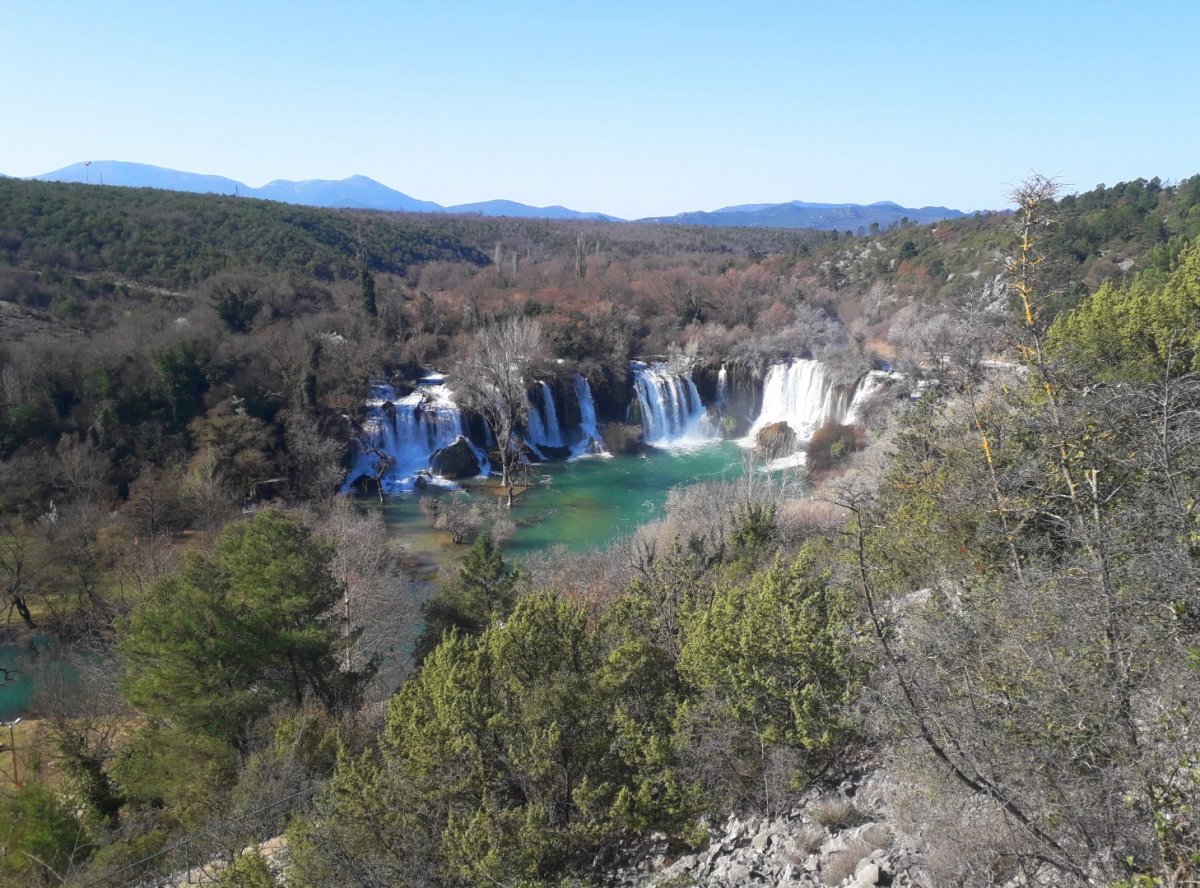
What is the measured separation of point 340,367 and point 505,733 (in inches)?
1133

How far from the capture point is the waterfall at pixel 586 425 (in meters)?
36.6

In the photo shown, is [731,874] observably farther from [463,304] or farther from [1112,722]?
[463,304]

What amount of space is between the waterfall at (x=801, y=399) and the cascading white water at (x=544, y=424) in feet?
33.8

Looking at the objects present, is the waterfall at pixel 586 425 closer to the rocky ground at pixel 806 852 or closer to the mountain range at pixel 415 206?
the rocky ground at pixel 806 852

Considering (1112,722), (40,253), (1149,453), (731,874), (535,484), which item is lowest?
(535,484)

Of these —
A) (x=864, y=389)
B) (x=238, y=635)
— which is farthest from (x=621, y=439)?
(x=238, y=635)

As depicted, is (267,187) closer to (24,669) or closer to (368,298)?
(368,298)

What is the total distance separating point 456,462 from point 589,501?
22.0ft

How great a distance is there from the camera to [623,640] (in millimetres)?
8406

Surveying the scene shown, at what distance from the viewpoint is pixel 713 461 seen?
3472 centimetres

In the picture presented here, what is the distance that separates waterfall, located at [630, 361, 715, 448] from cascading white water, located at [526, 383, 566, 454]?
4.79m

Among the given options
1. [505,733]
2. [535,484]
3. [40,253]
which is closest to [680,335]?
[535,484]

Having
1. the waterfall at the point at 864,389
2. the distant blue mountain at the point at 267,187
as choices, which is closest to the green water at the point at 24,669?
the waterfall at the point at 864,389

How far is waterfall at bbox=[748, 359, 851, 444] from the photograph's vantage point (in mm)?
36656
